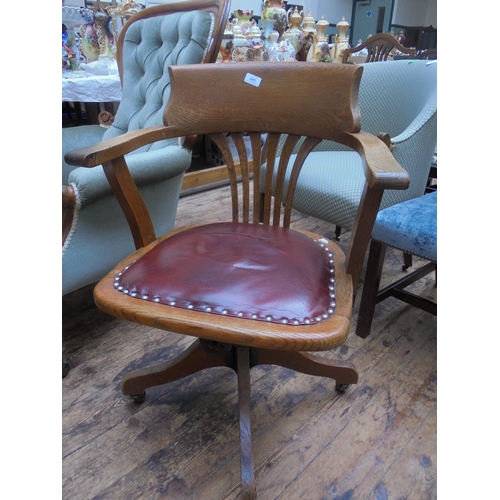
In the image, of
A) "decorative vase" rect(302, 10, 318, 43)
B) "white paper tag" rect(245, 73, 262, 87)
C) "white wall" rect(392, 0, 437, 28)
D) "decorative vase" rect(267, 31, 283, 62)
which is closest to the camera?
Answer: "white paper tag" rect(245, 73, 262, 87)

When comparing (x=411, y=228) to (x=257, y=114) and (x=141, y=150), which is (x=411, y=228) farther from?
(x=141, y=150)

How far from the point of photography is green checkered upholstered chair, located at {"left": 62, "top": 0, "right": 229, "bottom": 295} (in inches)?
40.1

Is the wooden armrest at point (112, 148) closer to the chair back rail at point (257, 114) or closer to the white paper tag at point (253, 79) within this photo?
the chair back rail at point (257, 114)

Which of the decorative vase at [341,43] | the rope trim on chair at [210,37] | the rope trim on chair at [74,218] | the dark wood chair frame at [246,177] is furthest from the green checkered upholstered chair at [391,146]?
the decorative vase at [341,43]

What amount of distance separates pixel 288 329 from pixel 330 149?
1.36 meters

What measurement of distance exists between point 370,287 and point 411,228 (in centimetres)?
28

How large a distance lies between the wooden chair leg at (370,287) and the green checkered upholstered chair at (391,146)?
0.13 m

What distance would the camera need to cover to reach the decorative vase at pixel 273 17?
8.24 ft

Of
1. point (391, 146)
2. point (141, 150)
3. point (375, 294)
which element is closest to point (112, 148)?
point (141, 150)

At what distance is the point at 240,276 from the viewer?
2.49ft

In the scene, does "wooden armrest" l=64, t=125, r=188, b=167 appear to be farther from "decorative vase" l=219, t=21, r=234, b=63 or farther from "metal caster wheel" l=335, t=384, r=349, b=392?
"decorative vase" l=219, t=21, r=234, b=63

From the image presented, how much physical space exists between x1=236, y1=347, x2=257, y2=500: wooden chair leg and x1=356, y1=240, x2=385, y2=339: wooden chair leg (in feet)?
1.80

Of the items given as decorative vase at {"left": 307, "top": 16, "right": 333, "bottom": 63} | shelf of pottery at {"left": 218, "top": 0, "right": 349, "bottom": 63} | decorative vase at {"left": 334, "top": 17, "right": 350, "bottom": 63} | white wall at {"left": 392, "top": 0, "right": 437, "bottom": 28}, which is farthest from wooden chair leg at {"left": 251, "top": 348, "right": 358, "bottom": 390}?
white wall at {"left": 392, "top": 0, "right": 437, "bottom": 28}

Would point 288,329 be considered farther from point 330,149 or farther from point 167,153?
point 330,149
